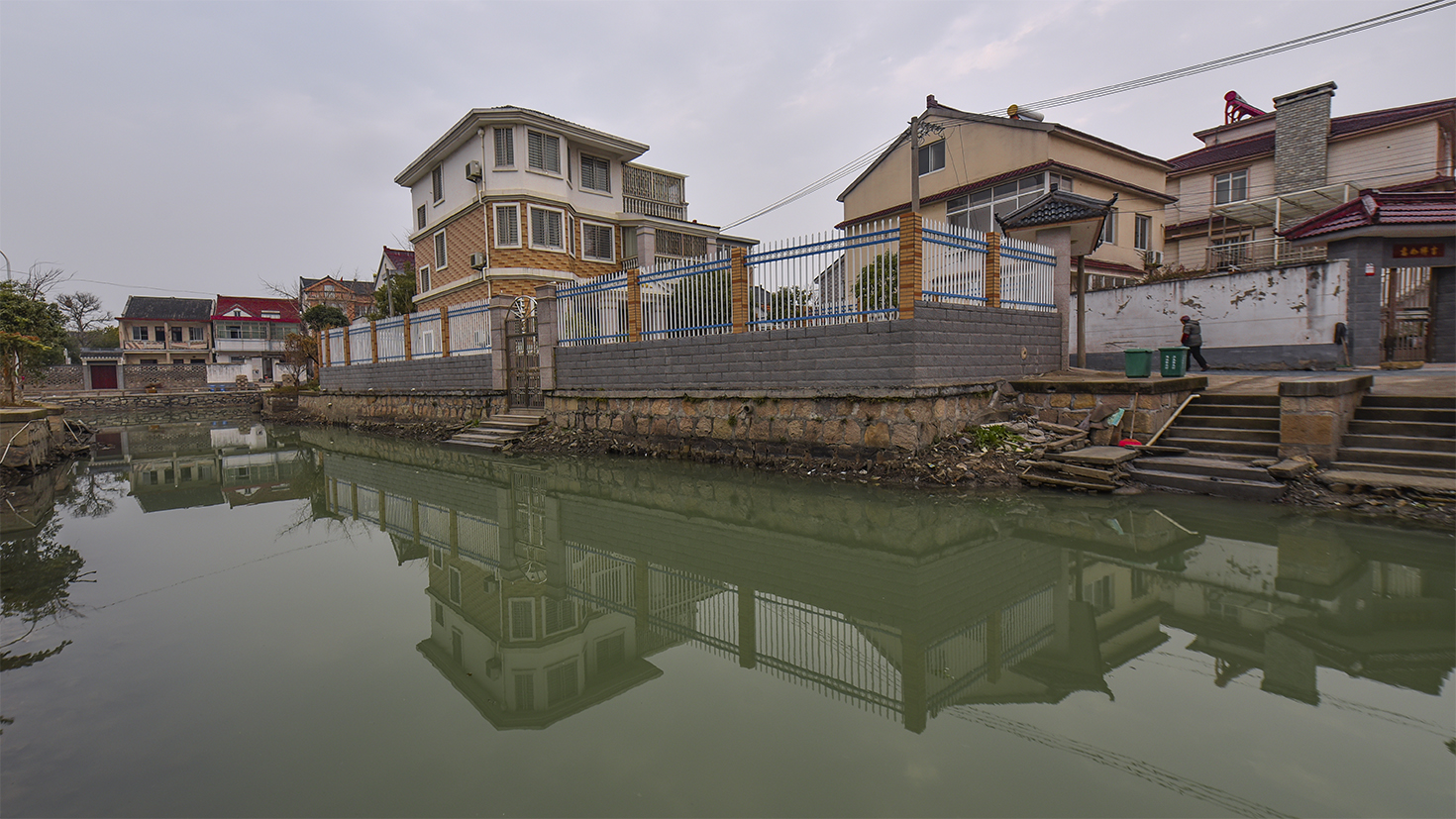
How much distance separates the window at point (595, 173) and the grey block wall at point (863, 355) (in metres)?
13.0

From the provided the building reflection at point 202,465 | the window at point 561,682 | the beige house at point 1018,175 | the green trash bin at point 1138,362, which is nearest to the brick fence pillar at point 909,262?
the green trash bin at point 1138,362

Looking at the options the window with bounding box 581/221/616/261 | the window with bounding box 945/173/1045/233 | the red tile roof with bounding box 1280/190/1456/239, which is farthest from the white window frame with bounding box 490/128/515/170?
the red tile roof with bounding box 1280/190/1456/239

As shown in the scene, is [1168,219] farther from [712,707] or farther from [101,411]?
[101,411]

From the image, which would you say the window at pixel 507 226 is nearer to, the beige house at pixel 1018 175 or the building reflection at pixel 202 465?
the building reflection at pixel 202 465

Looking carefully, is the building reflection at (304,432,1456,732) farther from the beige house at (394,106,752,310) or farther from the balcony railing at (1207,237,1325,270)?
the balcony railing at (1207,237,1325,270)

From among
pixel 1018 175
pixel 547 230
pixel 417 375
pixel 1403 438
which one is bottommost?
pixel 1403 438

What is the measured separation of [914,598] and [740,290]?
20.3 feet

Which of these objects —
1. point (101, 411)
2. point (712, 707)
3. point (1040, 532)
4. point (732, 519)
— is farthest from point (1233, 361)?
point (101, 411)

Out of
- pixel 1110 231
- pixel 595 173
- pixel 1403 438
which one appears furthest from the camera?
pixel 595 173

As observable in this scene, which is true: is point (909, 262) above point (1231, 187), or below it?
below

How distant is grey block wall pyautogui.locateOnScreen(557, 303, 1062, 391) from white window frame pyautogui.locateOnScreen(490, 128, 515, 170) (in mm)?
11668

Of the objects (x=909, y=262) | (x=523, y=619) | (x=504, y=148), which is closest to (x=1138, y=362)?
(x=909, y=262)

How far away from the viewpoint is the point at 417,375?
1680 cm

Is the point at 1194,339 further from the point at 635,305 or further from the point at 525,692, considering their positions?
the point at 525,692
